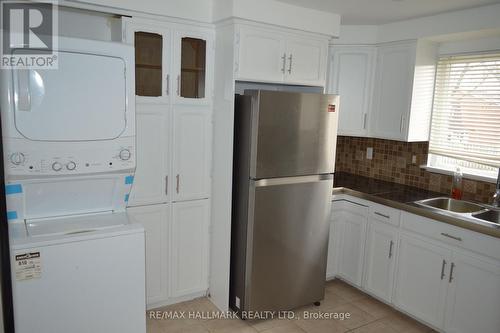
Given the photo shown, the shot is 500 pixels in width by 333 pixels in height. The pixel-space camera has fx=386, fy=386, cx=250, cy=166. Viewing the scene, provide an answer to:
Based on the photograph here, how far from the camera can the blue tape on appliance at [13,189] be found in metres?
1.90

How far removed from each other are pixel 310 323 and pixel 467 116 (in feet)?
6.84

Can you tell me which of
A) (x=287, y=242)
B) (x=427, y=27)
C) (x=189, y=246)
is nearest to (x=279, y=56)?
(x=427, y=27)

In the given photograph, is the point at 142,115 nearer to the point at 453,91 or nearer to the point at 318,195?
the point at 318,195

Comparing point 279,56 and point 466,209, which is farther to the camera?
point 466,209

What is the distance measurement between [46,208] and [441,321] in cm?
261

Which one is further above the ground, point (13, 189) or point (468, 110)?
point (468, 110)

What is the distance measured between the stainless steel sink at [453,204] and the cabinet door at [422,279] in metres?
0.35

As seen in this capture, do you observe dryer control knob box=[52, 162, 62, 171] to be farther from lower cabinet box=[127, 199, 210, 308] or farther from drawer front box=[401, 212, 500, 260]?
drawer front box=[401, 212, 500, 260]

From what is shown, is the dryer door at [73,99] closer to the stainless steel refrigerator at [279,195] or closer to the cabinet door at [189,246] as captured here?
Result: the stainless steel refrigerator at [279,195]

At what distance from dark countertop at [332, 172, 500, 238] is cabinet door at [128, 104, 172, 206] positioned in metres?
1.44

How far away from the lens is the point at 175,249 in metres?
2.94

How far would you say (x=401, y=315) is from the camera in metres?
2.97

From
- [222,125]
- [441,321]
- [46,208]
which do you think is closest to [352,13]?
[222,125]

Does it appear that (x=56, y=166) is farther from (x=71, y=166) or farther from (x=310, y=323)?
(x=310, y=323)
